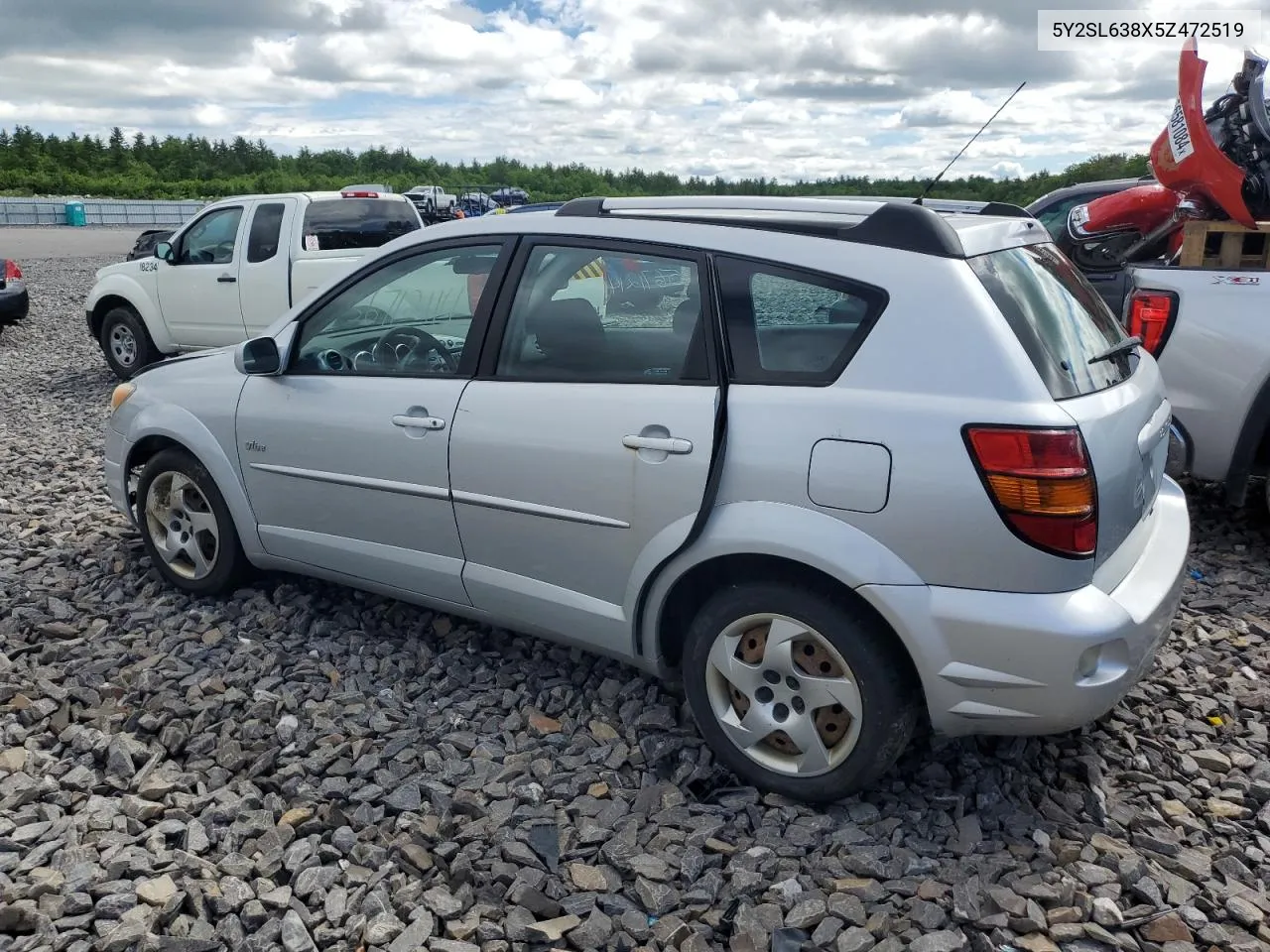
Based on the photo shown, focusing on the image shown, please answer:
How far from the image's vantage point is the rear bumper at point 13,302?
13.2 m

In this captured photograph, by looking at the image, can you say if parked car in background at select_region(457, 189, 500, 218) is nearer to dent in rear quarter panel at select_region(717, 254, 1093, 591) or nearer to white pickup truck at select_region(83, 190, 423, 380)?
white pickup truck at select_region(83, 190, 423, 380)

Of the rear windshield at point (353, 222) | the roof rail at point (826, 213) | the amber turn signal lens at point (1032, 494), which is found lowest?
the amber turn signal lens at point (1032, 494)

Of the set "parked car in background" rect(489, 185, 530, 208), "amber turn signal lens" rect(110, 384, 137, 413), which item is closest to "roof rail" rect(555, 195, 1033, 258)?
"amber turn signal lens" rect(110, 384, 137, 413)

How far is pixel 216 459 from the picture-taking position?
4445 millimetres

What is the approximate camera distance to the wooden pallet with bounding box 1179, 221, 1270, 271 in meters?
5.54

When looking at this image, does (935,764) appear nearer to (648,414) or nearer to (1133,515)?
(1133,515)

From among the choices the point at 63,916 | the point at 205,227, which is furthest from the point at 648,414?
the point at 205,227

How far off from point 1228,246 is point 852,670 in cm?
404

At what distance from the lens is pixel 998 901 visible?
2.78 metres

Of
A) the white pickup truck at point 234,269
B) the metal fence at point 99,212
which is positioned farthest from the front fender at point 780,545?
the metal fence at point 99,212

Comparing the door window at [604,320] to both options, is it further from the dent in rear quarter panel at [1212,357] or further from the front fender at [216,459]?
the dent in rear quarter panel at [1212,357]

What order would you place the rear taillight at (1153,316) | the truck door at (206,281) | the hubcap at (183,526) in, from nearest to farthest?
1. the hubcap at (183,526)
2. the rear taillight at (1153,316)
3. the truck door at (206,281)

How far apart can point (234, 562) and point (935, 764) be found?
3035 millimetres

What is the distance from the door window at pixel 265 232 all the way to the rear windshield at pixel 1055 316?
26.6 ft
